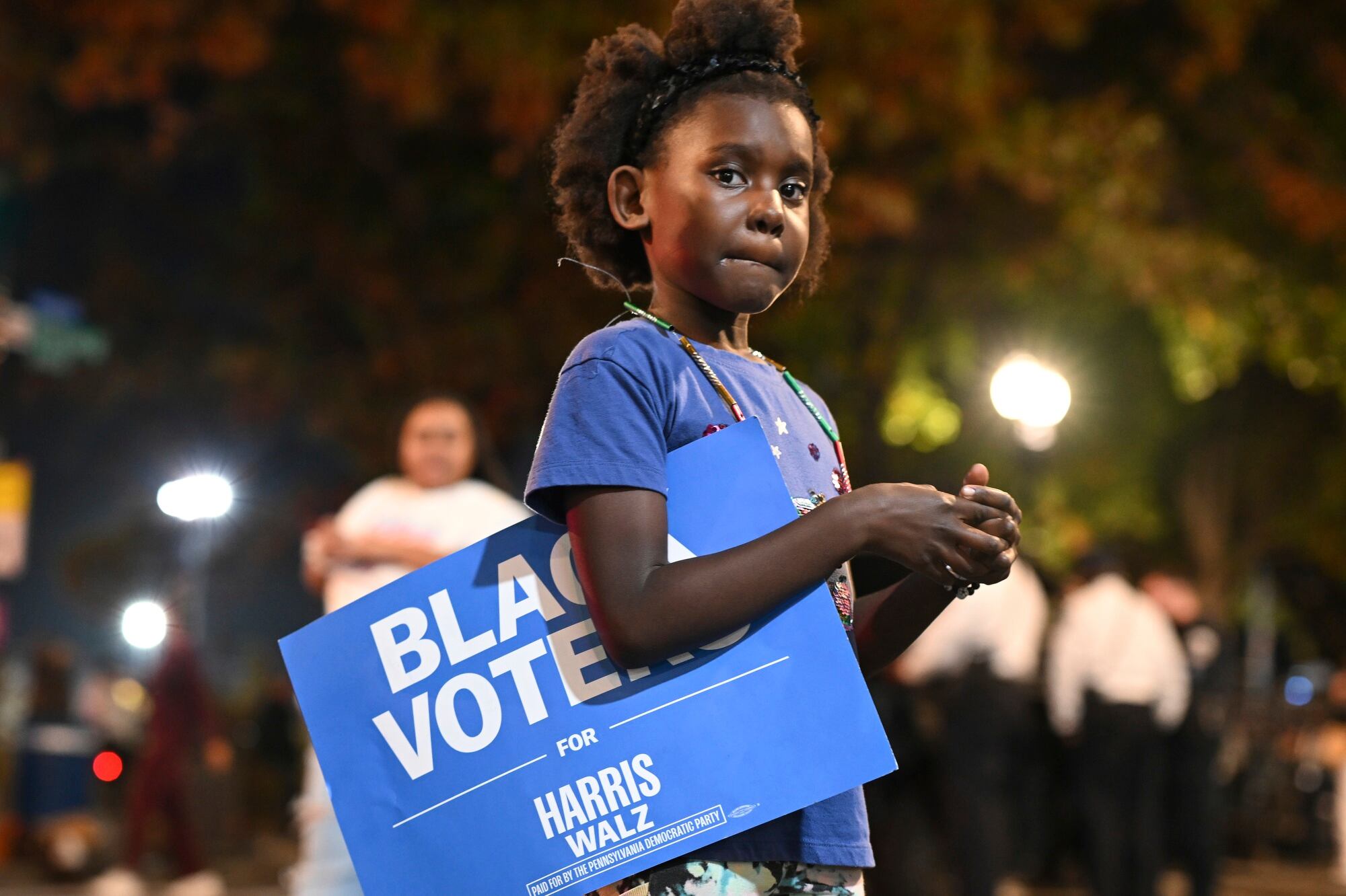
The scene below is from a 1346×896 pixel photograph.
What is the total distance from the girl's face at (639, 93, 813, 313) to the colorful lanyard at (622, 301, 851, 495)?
72 millimetres

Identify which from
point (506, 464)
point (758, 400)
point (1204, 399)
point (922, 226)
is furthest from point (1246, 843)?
point (758, 400)

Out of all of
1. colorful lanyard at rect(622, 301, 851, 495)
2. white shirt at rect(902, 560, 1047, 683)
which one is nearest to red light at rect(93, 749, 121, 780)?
white shirt at rect(902, 560, 1047, 683)

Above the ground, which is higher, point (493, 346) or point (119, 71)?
point (119, 71)

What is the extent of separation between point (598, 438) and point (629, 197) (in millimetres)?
480

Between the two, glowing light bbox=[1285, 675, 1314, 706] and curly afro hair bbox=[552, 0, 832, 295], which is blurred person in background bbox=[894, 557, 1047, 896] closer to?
curly afro hair bbox=[552, 0, 832, 295]

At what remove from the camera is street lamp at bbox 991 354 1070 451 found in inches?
316

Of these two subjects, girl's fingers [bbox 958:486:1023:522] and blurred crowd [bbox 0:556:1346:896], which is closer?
girl's fingers [bbox 958:486:1023:522]

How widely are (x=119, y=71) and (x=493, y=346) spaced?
3.33m

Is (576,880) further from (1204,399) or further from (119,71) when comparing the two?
(1204,399)

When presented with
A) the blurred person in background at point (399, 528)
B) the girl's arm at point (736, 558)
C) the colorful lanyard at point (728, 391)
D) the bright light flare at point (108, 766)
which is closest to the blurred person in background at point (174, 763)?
the bright light flare at point (108, 766)

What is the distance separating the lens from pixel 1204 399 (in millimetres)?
23500

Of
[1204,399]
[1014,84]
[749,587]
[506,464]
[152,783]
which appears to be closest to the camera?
[749,587]

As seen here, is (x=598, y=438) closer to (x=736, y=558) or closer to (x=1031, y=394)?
(x=736, y=558)

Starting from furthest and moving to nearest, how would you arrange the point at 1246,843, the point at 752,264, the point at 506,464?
the point at 1246,843 < the point at 506,464 < the point at 752,264
